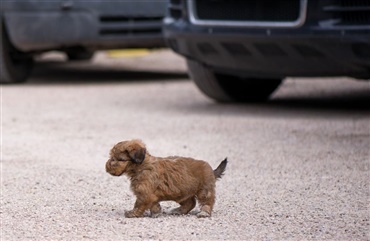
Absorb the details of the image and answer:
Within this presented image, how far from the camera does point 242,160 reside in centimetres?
730

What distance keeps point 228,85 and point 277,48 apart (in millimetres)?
1423

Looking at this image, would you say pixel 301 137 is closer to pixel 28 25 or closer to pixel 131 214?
pixel 131 214

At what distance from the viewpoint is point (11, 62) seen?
11.8 metres

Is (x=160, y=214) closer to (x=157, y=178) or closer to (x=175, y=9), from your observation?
(x=157, y=178)

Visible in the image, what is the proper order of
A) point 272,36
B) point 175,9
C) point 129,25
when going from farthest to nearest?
1. point 129,25
2. point 175,9
3. point 272,36

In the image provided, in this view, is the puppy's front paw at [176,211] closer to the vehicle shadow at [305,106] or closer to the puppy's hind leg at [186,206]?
the puppy's hind leg at [186,206]

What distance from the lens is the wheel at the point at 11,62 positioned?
11617 mm

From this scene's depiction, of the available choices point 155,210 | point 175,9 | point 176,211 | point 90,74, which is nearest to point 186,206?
point 176,211

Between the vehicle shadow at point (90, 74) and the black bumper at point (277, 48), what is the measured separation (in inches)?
121

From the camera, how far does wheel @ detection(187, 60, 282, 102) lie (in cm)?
1002

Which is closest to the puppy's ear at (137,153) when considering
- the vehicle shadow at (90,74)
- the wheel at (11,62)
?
the wheel at (11,62)

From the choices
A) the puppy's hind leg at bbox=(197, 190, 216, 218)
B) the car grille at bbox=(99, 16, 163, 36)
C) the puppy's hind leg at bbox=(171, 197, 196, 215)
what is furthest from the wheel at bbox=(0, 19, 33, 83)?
the puppy's hind leg at bbox=(197, 190, 216, 218)

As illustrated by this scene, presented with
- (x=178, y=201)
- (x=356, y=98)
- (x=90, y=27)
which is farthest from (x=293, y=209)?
(x=90, y=27)

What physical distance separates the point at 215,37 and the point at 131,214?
A: 3.91 metres
